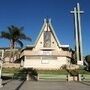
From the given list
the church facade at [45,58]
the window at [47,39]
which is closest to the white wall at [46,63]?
the church facade at [45,58]

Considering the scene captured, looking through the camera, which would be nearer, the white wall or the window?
the white wall

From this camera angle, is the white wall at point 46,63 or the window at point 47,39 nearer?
the white wall at point 46,63

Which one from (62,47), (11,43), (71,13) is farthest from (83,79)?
(11,43)

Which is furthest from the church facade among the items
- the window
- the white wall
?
the window

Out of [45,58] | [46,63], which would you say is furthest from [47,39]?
[46,63]

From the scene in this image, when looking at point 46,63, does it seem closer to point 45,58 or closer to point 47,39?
point 45,58

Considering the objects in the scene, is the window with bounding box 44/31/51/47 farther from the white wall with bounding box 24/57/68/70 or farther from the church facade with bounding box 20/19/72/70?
the white wall with bounding box 24/57/68/70

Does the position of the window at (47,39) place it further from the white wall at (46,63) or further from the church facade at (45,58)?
the white wall at (46,63)

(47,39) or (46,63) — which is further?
(47,39)

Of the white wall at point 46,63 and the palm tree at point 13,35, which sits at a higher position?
the palm tree at point 13,35

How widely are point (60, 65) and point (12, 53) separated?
13.0 m

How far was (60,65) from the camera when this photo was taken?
50.2 m

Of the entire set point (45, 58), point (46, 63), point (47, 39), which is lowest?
point (46, 63)

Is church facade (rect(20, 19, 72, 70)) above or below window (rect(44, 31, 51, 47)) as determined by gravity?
below
